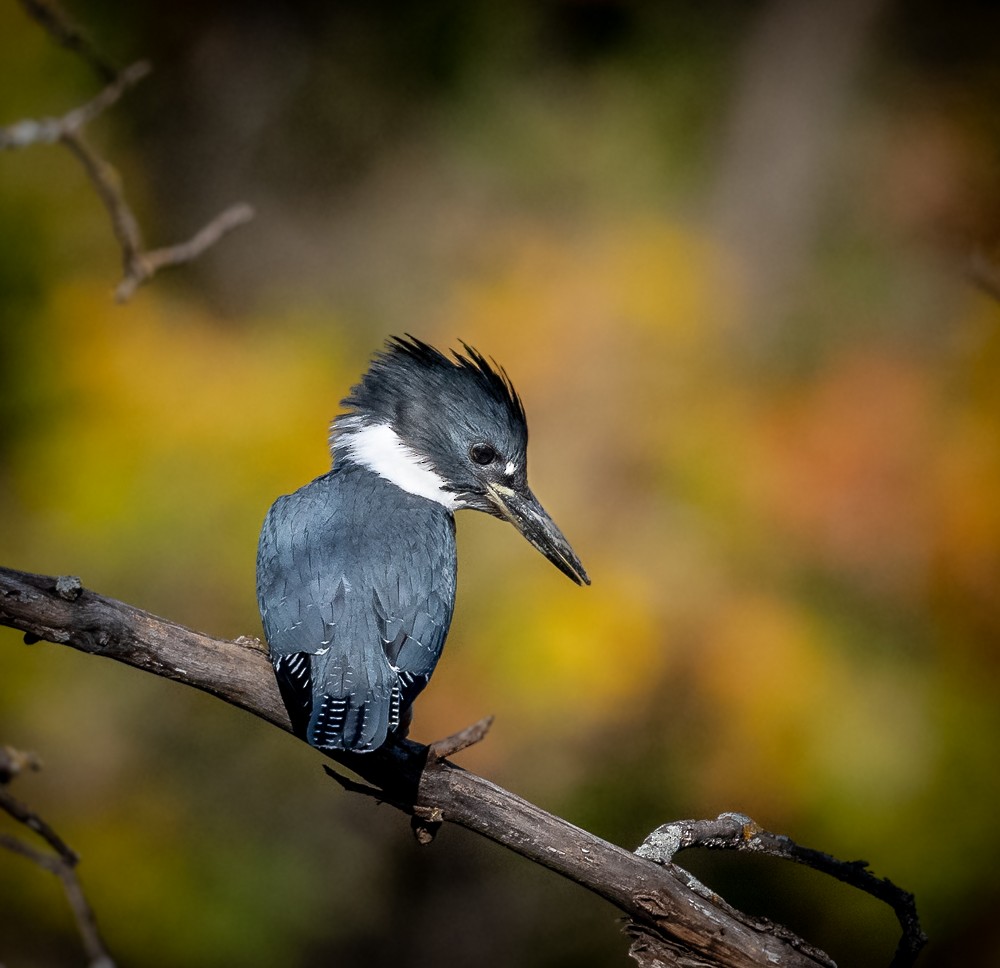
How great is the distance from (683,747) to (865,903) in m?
0.66

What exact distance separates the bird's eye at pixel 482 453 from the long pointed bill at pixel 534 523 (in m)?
0.06

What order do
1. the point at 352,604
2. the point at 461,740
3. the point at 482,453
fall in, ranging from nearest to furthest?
1. the point at 461,740
2. the point at 352,604
3. the point at 482,453

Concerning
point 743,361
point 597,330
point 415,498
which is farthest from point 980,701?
point 415,498

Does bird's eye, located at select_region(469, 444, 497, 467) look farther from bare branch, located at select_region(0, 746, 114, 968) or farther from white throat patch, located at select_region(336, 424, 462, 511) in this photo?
bare branch, located at select_region(0, 746, 114, 968)

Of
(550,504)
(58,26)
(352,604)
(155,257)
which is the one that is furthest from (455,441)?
(550,504)

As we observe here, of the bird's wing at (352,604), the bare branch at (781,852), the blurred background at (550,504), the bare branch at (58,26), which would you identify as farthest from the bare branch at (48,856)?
the blurred background at (550,504)

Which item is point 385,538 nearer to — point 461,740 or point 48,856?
point 461,740

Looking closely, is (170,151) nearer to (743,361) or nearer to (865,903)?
(743,361)

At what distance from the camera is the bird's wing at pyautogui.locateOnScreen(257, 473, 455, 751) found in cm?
184

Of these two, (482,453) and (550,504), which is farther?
(550,504)

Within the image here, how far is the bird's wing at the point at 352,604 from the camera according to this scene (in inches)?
72.6

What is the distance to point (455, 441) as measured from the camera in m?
2.55

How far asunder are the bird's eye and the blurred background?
3.30ft

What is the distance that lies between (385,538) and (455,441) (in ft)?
1.37
